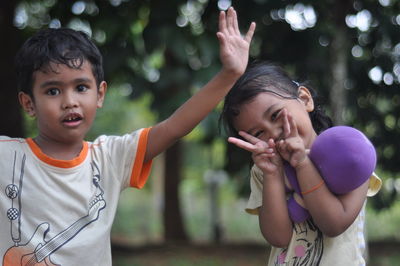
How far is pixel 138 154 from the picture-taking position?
211 cm

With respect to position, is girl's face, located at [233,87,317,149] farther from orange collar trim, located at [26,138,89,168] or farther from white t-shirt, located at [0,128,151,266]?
orange collar trim, located at [26,138,89,168]

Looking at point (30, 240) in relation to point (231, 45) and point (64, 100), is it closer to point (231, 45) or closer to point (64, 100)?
point (64, 100)

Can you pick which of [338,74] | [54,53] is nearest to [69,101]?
[54,53]

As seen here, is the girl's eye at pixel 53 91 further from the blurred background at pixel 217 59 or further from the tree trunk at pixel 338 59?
the tree trunk at pixel 338 59

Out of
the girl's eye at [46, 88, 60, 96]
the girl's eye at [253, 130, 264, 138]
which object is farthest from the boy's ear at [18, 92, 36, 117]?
the girl's eye at [253, 130, 264, 138]

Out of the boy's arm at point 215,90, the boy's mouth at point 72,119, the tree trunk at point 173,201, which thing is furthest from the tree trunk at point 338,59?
the tree trunk at point 173,201

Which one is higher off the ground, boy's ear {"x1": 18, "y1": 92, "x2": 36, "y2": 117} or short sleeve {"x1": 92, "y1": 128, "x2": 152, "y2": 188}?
boy's ear {"x1": 18, "y1": 92, "x2": 36, "y2": 117}

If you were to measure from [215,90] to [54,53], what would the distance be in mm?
586

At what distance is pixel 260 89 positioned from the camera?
1858 millimetres

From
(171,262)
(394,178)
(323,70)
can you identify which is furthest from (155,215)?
(323,70)

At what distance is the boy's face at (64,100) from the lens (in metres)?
1.97

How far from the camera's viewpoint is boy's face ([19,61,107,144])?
1.97 meters

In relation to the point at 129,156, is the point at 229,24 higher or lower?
higher

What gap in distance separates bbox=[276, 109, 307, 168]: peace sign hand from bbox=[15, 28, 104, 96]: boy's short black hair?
0.76 metres
